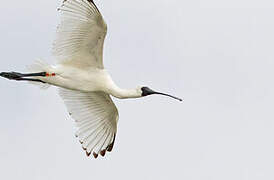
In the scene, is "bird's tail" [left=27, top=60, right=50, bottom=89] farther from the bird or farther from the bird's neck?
the bird's neck

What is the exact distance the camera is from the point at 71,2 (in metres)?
21.9

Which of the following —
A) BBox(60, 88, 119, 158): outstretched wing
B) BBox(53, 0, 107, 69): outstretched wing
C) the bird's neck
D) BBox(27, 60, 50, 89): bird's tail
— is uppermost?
BBox(53, 0, 107, 69): outstretched wing

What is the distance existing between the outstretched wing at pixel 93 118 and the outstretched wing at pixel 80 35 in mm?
1330

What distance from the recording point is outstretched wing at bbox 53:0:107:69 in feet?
71.8

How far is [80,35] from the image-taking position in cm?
2231

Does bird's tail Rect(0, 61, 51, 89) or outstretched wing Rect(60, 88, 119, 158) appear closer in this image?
bird's tail Rect(0, 61, 51, 89)

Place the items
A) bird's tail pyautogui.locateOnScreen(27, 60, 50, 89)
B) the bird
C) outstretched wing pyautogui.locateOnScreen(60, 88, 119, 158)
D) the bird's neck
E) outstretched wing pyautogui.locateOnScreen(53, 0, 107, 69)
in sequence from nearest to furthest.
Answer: outstretched wing pyautogui.locateOnScreen(53, 0, 107, 69) < the bird < bird's tail pyautogui.locateOnScreen(27, 60, 50, 89) < the bird's neck < outstretched wing pyautogui.locateOnScreen(60, 88, 119, 158)

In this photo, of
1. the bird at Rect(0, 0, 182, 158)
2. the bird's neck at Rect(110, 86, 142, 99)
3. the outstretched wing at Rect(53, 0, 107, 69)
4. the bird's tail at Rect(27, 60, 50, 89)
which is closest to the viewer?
the outstretched wing at Rect(53, 0, 107, 69)

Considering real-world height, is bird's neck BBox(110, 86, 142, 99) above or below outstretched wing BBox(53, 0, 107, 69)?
below

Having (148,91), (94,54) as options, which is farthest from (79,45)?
(148,91)

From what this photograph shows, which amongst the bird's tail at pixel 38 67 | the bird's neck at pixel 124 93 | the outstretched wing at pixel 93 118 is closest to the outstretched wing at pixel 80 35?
the bird's tail at pixel 38 67

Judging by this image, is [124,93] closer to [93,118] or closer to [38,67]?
[93,118]

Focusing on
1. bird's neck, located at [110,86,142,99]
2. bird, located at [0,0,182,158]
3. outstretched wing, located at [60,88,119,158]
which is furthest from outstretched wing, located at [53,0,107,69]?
outstretched wing, located at [60,88,119,158]

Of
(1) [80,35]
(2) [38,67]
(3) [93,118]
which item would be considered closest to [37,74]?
(2) [38,67]
